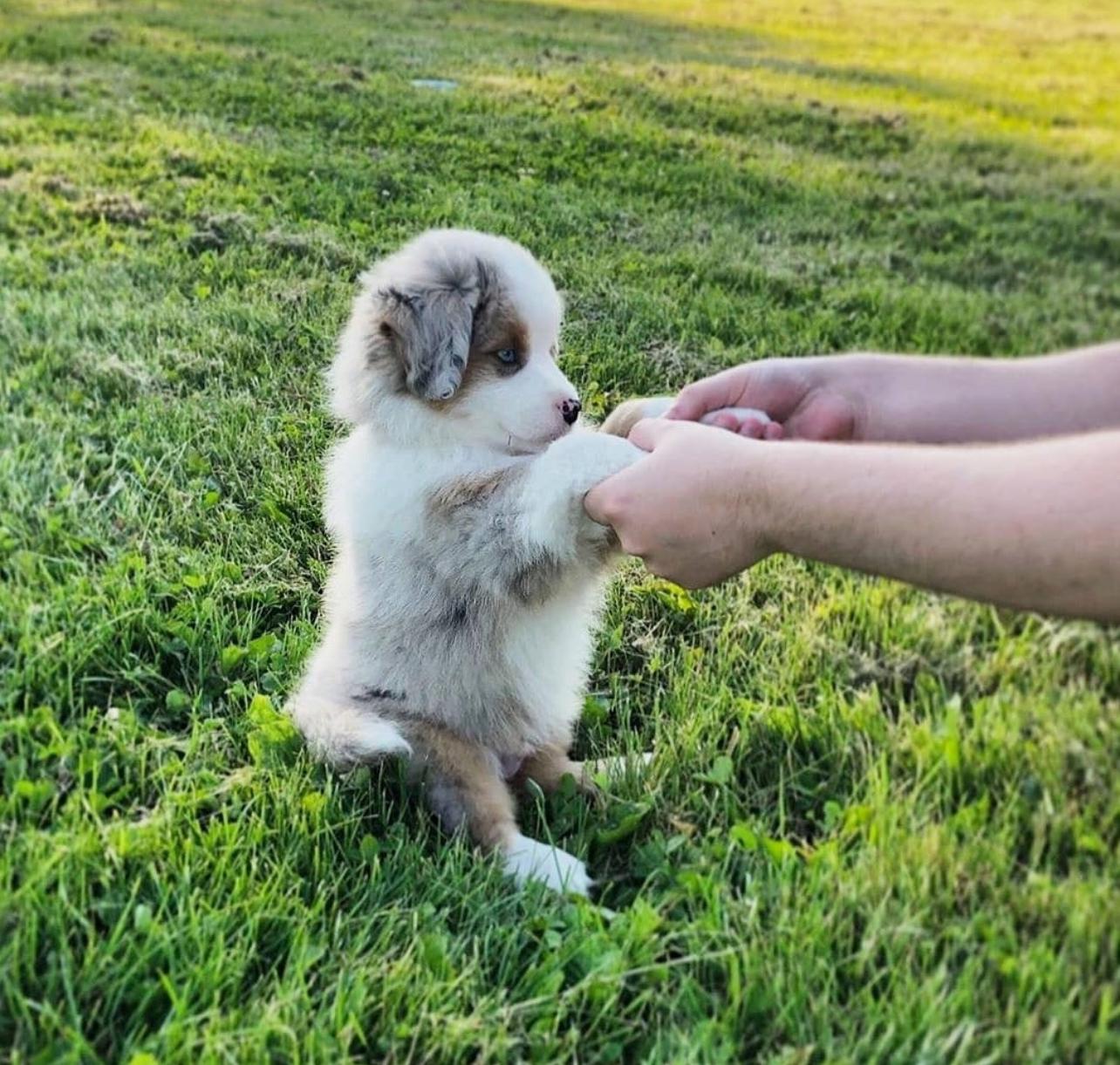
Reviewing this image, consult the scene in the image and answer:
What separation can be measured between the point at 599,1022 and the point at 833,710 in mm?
1101

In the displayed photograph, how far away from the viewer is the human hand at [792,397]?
2902 mm

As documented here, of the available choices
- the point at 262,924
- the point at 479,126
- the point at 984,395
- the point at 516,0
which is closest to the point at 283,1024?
the point at 262,924

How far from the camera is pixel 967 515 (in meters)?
1.80

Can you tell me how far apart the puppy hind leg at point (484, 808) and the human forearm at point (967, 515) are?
2.90ft

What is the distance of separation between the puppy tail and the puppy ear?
0.83m

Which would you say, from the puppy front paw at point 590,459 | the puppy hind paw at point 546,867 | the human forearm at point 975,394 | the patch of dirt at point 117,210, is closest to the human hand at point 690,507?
the puppy front paw at point 590,459

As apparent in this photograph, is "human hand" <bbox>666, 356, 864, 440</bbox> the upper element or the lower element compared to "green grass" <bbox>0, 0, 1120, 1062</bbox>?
upper

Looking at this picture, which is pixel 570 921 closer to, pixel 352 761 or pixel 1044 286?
pixel 352 761

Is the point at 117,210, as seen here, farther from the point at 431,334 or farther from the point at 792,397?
the point at 792,397

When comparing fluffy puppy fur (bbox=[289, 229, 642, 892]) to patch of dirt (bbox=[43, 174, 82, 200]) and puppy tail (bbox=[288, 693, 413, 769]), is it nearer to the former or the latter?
puppy tail (bbox=[288, 693, 413, 769])

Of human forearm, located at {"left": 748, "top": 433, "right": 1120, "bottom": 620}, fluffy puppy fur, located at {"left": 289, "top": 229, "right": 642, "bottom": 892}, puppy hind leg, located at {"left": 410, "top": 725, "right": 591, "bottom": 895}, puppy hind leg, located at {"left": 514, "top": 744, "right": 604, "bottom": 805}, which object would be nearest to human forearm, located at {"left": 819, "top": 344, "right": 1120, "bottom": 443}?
fluffy puppy fur, located at {"left": 289, "top": 229, "right": 642, "bottom": 892}

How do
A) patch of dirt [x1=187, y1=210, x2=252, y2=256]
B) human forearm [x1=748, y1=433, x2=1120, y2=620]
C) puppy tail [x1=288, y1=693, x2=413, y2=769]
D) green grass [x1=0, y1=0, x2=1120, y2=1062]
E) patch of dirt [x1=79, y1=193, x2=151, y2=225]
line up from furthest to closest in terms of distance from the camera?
patch of dirt [x1=79, y1=193, x2=151, y2=225] → patch of dirt [x1=187, y1=210, x2=252, y2=256] → puppy tail [x1=288, y1=693, x2=413, y2=769] → green grass [x1=0, y1=0, x2=1120, y2=1062] → human forearm [x1=748, y1=433, x2=1120, y2=620]

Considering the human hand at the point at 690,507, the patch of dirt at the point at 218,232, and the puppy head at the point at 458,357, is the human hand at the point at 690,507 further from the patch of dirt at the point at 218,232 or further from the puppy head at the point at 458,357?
the patch of dirt at the point at 218,232

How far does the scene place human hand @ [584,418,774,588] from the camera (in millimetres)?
2162
